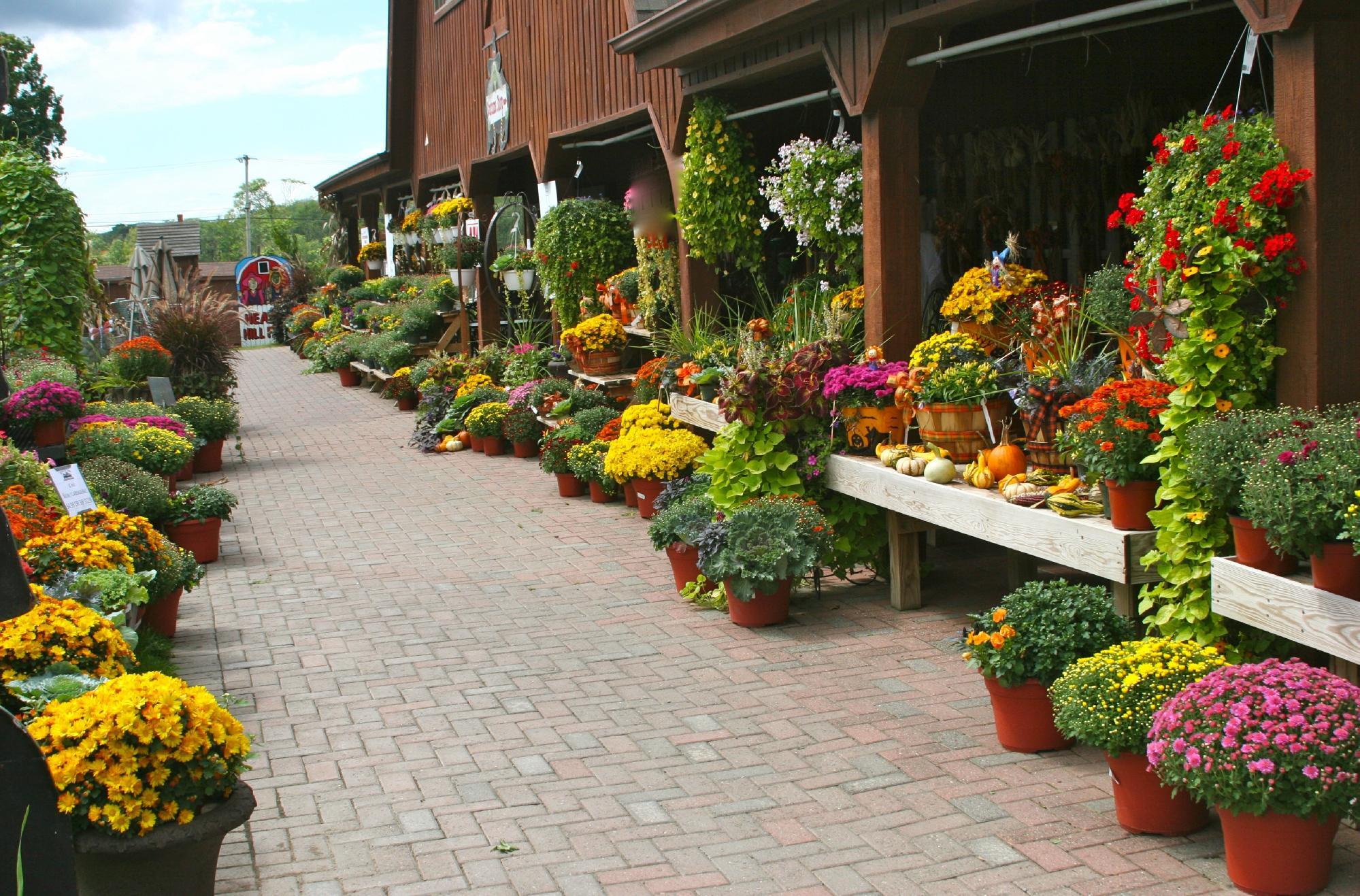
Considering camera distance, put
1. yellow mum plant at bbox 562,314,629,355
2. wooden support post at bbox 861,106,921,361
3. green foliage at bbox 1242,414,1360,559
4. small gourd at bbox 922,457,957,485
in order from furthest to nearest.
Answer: yellow mum plant at bbox 562,314,629,355
wooden support post at bbox 861,106,921,361
small gourd at bbox 922,457,957,485
green foliage at bbox 1242,414,1360,559

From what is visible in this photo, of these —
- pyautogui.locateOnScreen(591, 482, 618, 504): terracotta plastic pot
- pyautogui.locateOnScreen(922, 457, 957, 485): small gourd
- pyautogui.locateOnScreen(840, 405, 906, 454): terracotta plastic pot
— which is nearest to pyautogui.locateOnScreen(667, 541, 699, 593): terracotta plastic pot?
pyautogui.locateOnScreen(840, 405, 906, 454): terracotta plastic pot

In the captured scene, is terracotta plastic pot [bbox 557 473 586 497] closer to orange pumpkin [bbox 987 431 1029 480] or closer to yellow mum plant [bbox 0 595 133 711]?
orange pumpkin [bbox 987 431 1029 480]

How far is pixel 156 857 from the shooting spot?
3.45 metres

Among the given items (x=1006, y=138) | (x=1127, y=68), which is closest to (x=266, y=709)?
(x=1006, y=138)

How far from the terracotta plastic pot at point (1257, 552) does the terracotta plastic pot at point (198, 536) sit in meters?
6.55

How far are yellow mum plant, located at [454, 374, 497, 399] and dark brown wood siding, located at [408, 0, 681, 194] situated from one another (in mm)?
2348

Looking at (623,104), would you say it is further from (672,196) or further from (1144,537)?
(1144,537)

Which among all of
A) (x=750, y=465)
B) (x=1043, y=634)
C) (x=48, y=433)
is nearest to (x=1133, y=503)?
(x=1043, y=634)

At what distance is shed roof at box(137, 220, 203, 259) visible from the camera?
44106mm

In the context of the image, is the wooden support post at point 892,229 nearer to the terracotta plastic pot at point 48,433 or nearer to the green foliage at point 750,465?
the green foliage at point 750,465

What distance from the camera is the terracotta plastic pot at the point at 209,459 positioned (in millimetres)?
12539

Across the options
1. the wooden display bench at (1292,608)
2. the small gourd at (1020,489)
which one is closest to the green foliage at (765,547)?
the small gourd at (1020,489)

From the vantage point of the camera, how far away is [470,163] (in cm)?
1708

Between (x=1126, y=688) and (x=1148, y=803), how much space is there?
359 millimetres
